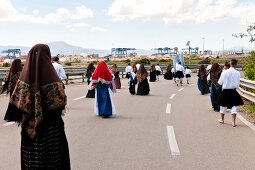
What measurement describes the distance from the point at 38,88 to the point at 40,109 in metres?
0.24

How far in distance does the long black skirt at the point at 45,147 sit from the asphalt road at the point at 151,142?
1772 mm

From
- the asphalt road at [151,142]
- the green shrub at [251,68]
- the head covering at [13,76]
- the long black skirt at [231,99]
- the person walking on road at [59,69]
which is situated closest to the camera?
the asphalt road at [151,142]

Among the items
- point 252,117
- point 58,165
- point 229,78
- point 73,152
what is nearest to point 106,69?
point 229,78

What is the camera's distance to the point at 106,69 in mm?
13219

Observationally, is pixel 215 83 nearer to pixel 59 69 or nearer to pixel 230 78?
pixel 230 78

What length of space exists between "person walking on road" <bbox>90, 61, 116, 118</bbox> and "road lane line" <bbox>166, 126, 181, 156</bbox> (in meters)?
2.66

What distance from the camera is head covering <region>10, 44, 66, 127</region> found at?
4664mm

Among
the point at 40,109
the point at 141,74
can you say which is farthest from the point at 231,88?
the point at 141,74

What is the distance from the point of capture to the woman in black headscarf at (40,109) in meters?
4.69

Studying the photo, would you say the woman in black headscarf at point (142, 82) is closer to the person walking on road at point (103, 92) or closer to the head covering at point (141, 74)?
the head covering at point (141, 74)

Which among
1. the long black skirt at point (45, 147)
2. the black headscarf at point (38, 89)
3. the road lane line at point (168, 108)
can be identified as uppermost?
the black headscarf at point (38, 89)

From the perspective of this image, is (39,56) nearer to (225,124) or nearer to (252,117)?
(225,124)

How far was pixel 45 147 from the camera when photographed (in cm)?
491

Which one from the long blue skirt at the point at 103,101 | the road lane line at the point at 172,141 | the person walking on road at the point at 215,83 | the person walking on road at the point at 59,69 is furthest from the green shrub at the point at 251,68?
the road lane line at the point at 172,141
